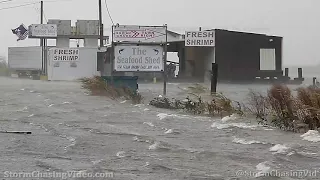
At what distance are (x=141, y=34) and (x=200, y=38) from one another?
20151 millimetres

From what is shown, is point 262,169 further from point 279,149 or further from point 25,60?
point 25,60

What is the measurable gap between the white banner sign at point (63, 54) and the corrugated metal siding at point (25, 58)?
18.4 meters

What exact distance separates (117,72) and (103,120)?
38.9ft

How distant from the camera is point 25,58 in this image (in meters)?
71.4

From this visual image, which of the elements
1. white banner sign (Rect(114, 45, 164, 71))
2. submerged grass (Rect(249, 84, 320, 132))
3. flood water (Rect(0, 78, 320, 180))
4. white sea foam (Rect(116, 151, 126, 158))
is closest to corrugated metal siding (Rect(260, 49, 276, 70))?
white banner sign (Rect(114, 45, 164, 71))

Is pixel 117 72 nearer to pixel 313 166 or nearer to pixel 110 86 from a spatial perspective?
pixel 110 86

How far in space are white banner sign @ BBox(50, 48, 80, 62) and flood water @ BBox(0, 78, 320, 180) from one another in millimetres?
32175

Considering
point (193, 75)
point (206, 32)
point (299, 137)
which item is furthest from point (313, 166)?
point (193, 75)

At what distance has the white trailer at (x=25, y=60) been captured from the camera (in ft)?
228

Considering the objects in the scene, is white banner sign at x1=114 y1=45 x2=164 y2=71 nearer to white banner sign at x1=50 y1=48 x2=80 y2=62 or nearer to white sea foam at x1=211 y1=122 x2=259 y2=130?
white sea foam at x1=211 y1=122 x2=259 y2=130

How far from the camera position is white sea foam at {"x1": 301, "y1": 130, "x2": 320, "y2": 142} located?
12.5m

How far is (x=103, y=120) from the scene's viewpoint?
17844 mm

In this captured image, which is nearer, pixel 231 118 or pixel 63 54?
pixel 231 118

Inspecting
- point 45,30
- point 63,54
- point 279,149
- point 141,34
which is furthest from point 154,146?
point 45,30
